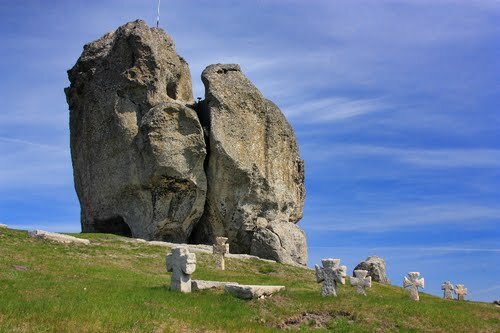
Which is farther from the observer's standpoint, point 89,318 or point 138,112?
point 138,112

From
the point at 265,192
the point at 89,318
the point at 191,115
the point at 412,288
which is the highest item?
the point at 191,115

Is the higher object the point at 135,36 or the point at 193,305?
the point at 135,36

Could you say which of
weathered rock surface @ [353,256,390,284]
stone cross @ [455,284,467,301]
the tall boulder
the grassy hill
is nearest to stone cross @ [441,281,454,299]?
stone cross @ [455,284,467,301]

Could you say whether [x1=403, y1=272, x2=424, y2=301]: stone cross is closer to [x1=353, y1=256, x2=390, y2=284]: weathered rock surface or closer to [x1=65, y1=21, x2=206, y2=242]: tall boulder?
[x1=353, y1=256, x2=390, y2=284]: weathered rock surface

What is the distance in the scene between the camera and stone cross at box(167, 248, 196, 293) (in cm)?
2489

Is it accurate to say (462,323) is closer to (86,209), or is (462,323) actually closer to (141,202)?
(141,202)

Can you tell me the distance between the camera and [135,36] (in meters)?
58.6

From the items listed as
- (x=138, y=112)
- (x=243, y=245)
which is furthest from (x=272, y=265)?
(x=138, y=112)

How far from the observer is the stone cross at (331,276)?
1045 inches

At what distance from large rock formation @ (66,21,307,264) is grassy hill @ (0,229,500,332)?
75.4 feet

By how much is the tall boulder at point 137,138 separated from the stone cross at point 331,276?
2959cm

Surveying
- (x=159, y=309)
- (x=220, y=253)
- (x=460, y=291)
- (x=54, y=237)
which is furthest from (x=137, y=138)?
(x=159, y=309)

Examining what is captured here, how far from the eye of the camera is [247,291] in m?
23.8

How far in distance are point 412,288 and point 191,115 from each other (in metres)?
29.7
